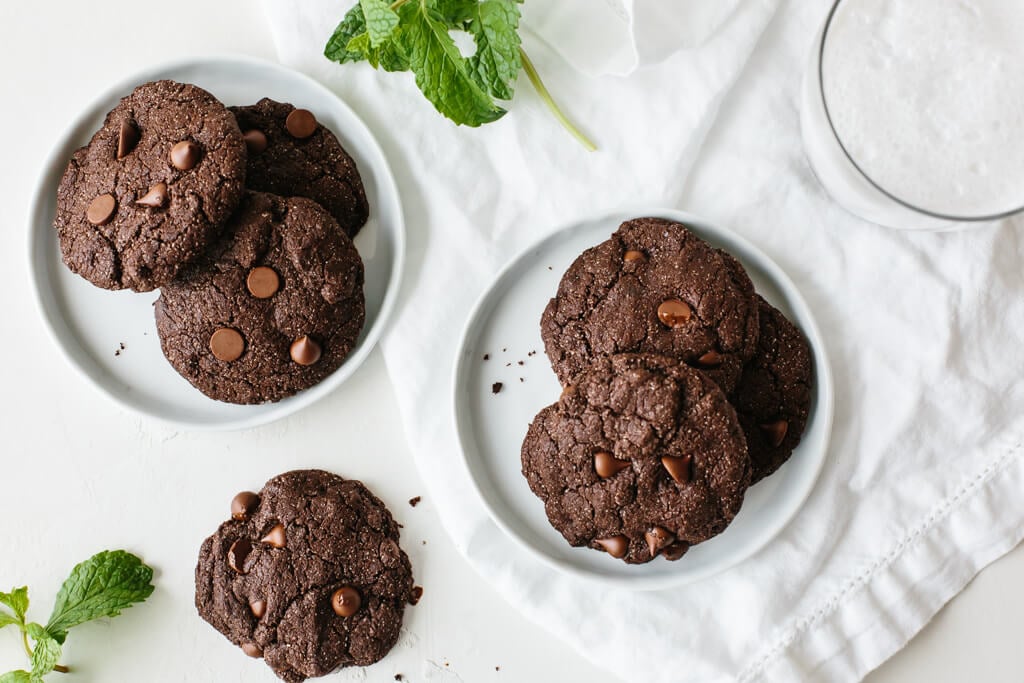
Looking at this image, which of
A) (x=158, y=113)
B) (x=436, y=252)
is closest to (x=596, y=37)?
(x=436, y=252)

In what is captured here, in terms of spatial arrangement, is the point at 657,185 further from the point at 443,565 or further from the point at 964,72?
the point at 443,565

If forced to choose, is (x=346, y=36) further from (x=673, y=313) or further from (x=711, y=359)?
(x=711, y=359)

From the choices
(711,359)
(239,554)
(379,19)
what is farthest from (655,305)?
(239,554)

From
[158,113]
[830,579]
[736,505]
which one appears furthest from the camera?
[830,579]

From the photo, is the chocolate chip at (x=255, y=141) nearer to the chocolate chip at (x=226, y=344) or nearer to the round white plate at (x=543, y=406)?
the chocolate chip at (x=226, y=344)

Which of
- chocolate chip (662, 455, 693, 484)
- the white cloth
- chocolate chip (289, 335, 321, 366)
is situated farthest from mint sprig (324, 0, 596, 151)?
chocolate chip (662, 455, 693, 484)

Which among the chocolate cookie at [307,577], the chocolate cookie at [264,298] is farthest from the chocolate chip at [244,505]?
the chocolate cookie at [264,298]
